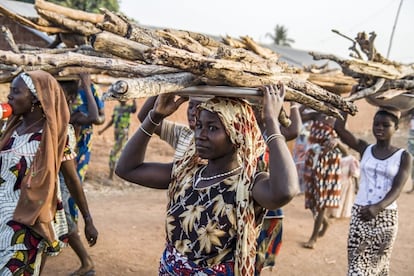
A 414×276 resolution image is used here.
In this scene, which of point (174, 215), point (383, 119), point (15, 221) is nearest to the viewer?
point (174, 215)

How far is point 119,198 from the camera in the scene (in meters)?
7.57

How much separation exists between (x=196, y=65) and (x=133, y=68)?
1.19ft

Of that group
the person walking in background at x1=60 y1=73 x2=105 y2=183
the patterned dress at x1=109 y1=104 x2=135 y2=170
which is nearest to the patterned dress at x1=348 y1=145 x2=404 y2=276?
the person walking in background at x1=60 y1=73 x2=105 y2=183

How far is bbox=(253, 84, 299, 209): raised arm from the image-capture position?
1.87 m

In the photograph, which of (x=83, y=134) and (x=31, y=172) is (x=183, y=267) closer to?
(x=31, y=172)

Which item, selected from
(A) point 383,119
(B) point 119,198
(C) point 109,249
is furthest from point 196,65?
(B) point 119,198

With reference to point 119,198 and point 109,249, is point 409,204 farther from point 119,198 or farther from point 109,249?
point 109,249

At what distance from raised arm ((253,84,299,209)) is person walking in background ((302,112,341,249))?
4033mm

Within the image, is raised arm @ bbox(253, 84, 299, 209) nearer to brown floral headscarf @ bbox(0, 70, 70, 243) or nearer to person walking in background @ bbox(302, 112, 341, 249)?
brown floral headscarf @ bbox(0, 70, 70, 243)

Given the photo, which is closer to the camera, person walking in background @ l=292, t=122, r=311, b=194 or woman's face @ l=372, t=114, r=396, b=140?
woman's face @ l=372, t=114, r=396, b=140

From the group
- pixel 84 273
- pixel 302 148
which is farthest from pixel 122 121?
pixel 84 273

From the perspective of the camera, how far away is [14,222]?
110 inches

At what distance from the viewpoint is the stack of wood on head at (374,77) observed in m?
3.67

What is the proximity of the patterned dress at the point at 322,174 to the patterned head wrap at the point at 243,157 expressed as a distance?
4091 mm
